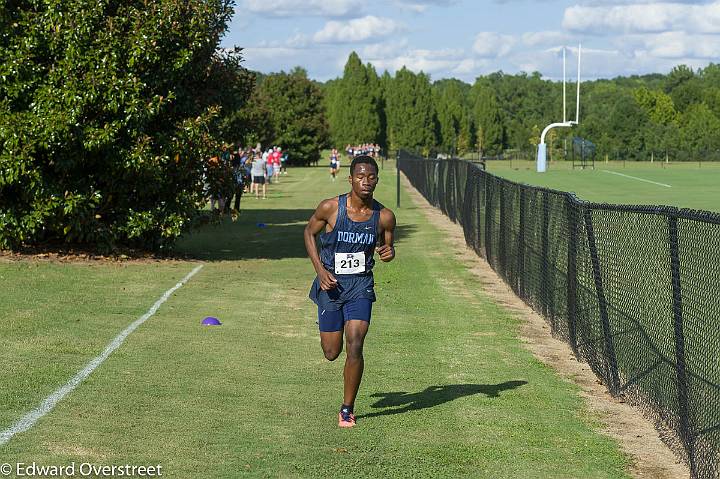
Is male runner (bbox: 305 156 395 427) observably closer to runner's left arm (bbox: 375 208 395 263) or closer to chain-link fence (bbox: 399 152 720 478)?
runner's left arm (bbox: 375 208 395 263)

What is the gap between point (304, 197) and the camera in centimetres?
4712

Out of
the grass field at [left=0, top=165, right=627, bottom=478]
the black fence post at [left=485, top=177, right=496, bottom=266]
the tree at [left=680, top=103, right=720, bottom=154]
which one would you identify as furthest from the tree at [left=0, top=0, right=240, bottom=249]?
the tree at [left=680, top=103, right=720, bottom=154]

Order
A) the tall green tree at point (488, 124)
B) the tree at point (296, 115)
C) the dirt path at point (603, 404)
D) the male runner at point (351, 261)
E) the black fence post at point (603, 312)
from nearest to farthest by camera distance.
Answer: the dirt path at point (603, 404)
the male runner at point (351, 261)
the black fence post at point (603, 312)
the tree at point (296, 115)
the tall green tree at point (488, 124)

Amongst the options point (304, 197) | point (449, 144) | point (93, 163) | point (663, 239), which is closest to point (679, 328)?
point (663, 239)

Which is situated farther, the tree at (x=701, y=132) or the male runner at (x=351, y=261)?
the tree at (x=701, y=132)

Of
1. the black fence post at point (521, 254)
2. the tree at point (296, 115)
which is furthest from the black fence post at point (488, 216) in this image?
the tree at point (296, 115)

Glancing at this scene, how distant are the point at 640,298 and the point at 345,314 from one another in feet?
8.23

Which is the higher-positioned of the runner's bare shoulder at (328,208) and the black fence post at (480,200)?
the runner's bare shoulder at (328,208)

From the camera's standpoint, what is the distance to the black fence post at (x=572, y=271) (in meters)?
12.2

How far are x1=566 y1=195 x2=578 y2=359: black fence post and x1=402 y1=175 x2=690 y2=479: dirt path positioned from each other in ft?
0.77

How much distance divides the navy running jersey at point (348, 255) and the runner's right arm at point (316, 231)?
0.23ft

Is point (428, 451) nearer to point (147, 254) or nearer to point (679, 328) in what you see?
point (679, 328)

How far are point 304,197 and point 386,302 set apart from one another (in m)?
30.8

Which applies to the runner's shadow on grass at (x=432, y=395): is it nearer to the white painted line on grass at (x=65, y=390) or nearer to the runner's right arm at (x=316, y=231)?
the runner's right arm at (x=316, y=231)
